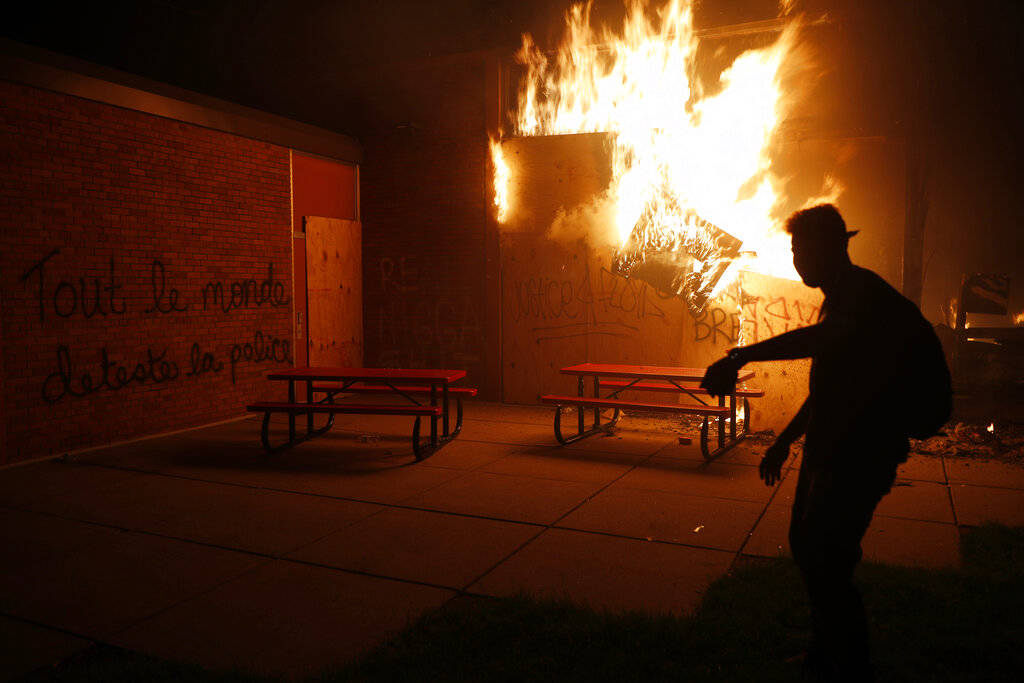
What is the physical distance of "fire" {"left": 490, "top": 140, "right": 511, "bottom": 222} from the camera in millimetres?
11484

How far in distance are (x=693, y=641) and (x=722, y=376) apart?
1502 millimetres

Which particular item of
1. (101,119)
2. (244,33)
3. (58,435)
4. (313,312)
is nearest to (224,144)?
(101,119)

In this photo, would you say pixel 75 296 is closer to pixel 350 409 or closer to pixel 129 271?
pixel 129 271

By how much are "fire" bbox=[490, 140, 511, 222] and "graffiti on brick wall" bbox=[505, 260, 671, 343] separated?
1.16 metres

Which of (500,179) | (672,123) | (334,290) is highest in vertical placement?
(672,123)

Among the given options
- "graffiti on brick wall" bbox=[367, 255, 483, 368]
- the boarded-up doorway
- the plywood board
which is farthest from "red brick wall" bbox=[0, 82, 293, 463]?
the plywood board

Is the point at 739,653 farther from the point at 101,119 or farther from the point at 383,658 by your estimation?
the point at 101,119

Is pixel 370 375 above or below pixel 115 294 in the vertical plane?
below

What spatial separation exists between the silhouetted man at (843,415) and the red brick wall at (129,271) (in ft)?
24.3

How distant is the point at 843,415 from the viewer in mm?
2744

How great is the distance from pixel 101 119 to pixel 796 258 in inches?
315

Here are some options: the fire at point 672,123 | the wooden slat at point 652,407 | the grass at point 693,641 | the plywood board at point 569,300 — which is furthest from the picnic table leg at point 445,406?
the grass at point 693,641

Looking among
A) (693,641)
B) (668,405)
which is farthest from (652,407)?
(693,641)

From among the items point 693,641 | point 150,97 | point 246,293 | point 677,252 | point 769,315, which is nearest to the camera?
point 693,641
